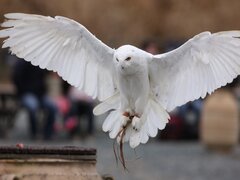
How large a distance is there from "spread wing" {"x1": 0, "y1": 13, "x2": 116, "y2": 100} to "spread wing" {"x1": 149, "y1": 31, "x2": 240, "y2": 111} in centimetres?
49

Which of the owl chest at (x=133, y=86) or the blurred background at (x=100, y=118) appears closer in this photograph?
the owl chest at (x=133, y=86)

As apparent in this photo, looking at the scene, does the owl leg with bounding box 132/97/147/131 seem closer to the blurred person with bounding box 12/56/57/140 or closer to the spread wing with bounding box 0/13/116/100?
the spread wing with bounding box 0/13/116/100

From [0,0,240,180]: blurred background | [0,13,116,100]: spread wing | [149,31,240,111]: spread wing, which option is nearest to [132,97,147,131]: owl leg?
[149,31,240,111]: spread wing

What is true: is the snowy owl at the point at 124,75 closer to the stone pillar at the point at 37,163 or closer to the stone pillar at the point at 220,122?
the stone pillar at the point at 37,163

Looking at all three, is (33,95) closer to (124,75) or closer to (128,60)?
(124,75)

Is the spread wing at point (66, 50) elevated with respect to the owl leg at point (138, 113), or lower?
elevated

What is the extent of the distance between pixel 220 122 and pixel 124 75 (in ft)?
39.7

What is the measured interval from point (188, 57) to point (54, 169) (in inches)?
95.4

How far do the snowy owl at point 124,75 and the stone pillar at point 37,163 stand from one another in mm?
1398

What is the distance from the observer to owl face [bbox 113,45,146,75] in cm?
984

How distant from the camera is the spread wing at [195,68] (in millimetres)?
10500

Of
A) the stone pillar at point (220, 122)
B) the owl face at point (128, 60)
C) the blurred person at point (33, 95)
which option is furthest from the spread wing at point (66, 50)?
the stone pillar at point (220, 122)

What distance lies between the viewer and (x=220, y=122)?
2203 cm

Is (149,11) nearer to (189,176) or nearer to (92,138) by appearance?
(92,138)
